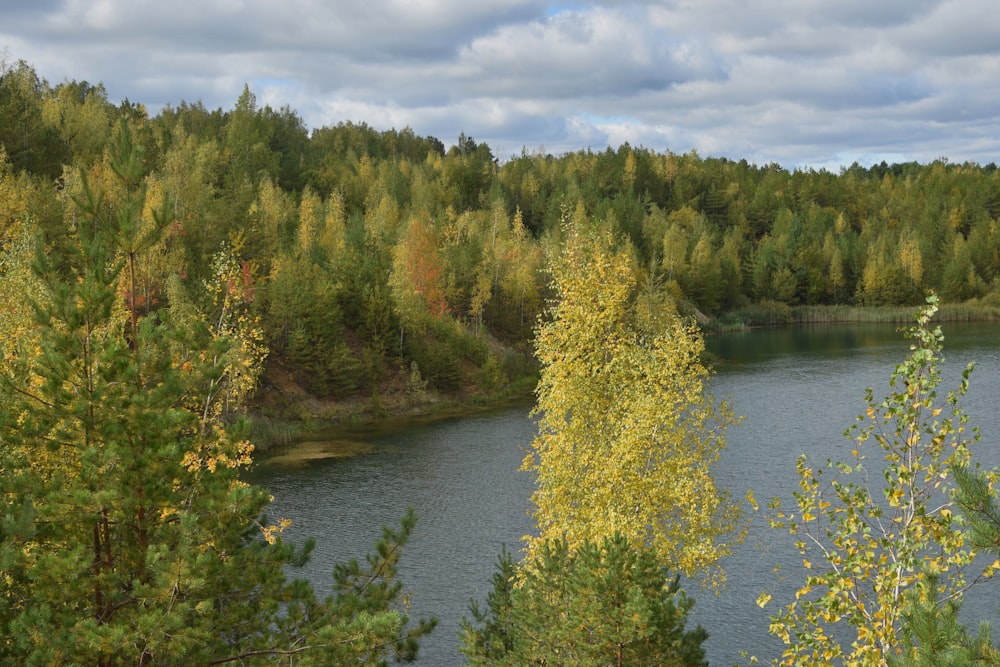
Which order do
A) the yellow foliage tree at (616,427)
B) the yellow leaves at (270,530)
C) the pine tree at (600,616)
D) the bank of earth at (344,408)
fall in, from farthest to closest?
the bank of earth at (344,408)
the yellow foliage tree at (616,427)
the pine tree at (600,616)
the yellow leaves at (270,530)

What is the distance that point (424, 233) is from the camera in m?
92.0

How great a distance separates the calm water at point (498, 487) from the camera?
33062 millimetres

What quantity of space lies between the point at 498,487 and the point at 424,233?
156ft

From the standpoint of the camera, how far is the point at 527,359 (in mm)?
88688

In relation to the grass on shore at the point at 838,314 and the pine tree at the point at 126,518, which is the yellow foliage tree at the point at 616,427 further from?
the grass on shore at the point at 838,314

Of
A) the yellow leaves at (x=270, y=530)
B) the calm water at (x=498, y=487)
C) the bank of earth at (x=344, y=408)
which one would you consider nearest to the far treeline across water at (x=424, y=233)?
the bank of earth at (x=344, y=408)

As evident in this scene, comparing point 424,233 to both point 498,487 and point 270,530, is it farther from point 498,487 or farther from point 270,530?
point 270,530

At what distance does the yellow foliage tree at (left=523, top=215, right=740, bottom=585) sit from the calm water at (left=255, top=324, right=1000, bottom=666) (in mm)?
5114

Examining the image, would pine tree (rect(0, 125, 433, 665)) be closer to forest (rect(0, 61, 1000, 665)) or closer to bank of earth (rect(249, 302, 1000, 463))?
forest (rect(0, 61, 1000, 665))

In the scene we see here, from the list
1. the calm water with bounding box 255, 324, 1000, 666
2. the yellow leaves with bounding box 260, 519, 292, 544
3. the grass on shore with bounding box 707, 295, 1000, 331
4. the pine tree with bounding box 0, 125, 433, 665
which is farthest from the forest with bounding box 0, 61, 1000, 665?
the grass on shore with bounding box 707, 295, 1000, 331

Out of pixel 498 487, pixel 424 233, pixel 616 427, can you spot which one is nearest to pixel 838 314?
pixel 424 233

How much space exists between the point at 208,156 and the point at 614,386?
87673mm

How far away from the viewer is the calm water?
3306cm

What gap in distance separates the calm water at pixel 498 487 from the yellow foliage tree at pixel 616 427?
5.11 meters
